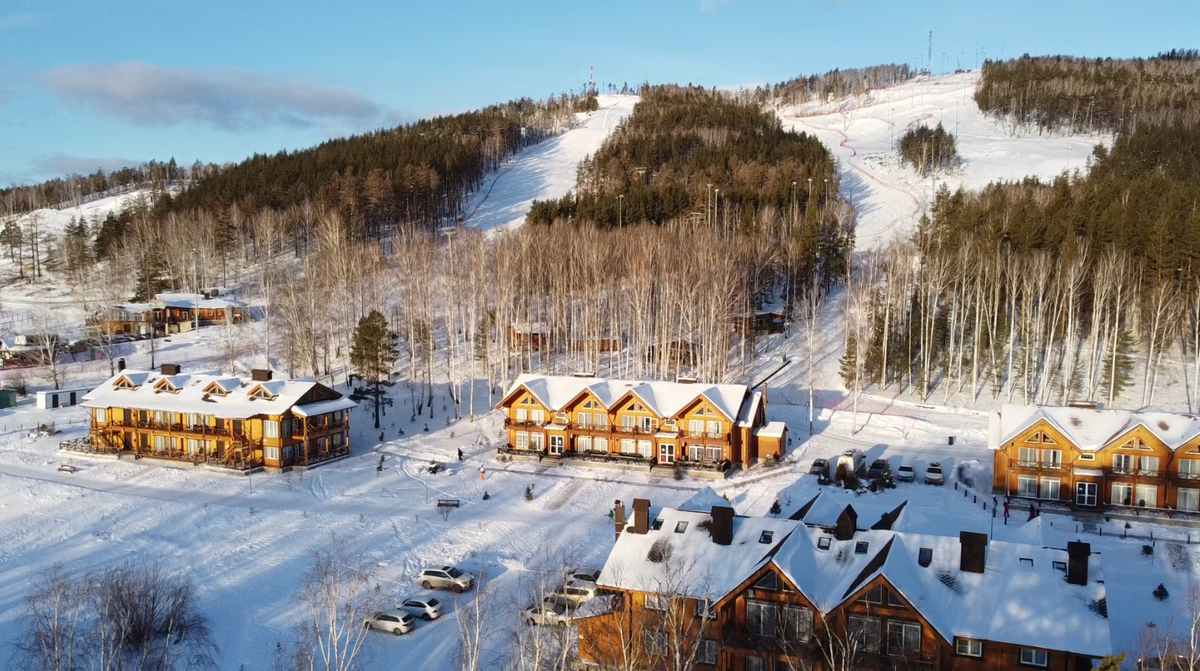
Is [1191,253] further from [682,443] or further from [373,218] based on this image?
[373,218]

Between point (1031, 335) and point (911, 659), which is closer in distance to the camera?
point (911, 659)

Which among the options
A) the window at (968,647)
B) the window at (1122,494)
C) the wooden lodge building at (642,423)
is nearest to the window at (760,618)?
the window at (968,647)


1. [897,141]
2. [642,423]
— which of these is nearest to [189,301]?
[642,423]

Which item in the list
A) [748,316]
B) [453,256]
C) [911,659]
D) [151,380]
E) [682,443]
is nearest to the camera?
[911,659]

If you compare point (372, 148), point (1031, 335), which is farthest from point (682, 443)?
point (372, 148)

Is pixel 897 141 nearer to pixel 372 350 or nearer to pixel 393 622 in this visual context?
pixel 372 350

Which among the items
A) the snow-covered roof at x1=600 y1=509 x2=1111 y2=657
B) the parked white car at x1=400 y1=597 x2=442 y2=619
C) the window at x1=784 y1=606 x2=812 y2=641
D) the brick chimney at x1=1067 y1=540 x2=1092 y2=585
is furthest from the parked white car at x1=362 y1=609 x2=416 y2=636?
the brick chimney at x1=1067 y1=540 x2=1092 y2=585
